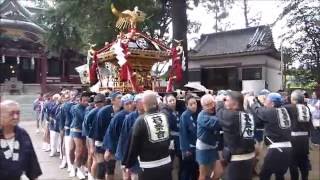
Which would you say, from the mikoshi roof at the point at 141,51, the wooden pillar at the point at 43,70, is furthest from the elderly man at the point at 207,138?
the wooden pillar at the point at 43,70

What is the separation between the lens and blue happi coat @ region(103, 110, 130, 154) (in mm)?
5883

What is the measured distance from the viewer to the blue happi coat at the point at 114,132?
5.88 metres

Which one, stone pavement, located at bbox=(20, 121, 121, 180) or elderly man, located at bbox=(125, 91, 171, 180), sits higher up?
elderly man, located at bbox=(125, 91, 171, 180)

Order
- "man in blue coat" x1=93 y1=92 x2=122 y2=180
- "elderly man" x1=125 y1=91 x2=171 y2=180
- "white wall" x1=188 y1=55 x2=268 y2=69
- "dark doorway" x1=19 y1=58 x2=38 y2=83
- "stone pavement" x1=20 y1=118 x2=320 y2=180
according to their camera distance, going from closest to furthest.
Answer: "elderly man" x1=125 y1=91 x2=171 y2=180, "man in blue coat" x1=93 y1=92 x2=122 y2=180, "stone pavement" x1=20 y1=118 x2=320 y2=180, "white wall" x1=188 y1=55 x2=268 y2=69, "dark doorway" x1=19 y1=58 x2=38 y2=83

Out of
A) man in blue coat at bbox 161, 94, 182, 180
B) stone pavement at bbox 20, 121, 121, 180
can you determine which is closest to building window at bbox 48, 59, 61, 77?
stone pavement at bbox 20, 121, 121, 180

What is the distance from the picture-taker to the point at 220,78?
19.3m

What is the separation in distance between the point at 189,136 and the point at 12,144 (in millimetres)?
3003

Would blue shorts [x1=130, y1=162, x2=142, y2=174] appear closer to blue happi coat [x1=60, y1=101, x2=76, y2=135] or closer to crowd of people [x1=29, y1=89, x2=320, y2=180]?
crowd of people [x1=29, y1=89, x2=320, y2=180]

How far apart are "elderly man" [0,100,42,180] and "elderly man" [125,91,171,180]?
3.64 feet

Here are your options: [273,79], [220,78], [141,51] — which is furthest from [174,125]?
[273,79]

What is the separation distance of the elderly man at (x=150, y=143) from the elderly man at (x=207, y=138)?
42.6 inches

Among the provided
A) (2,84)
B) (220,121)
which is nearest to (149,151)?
(220,121)

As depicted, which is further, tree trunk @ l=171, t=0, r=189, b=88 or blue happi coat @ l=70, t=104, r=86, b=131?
tree trunk @ l=171, t=0, r=189, b=88

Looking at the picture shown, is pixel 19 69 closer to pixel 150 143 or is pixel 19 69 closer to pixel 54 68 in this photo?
pixel 54 68
